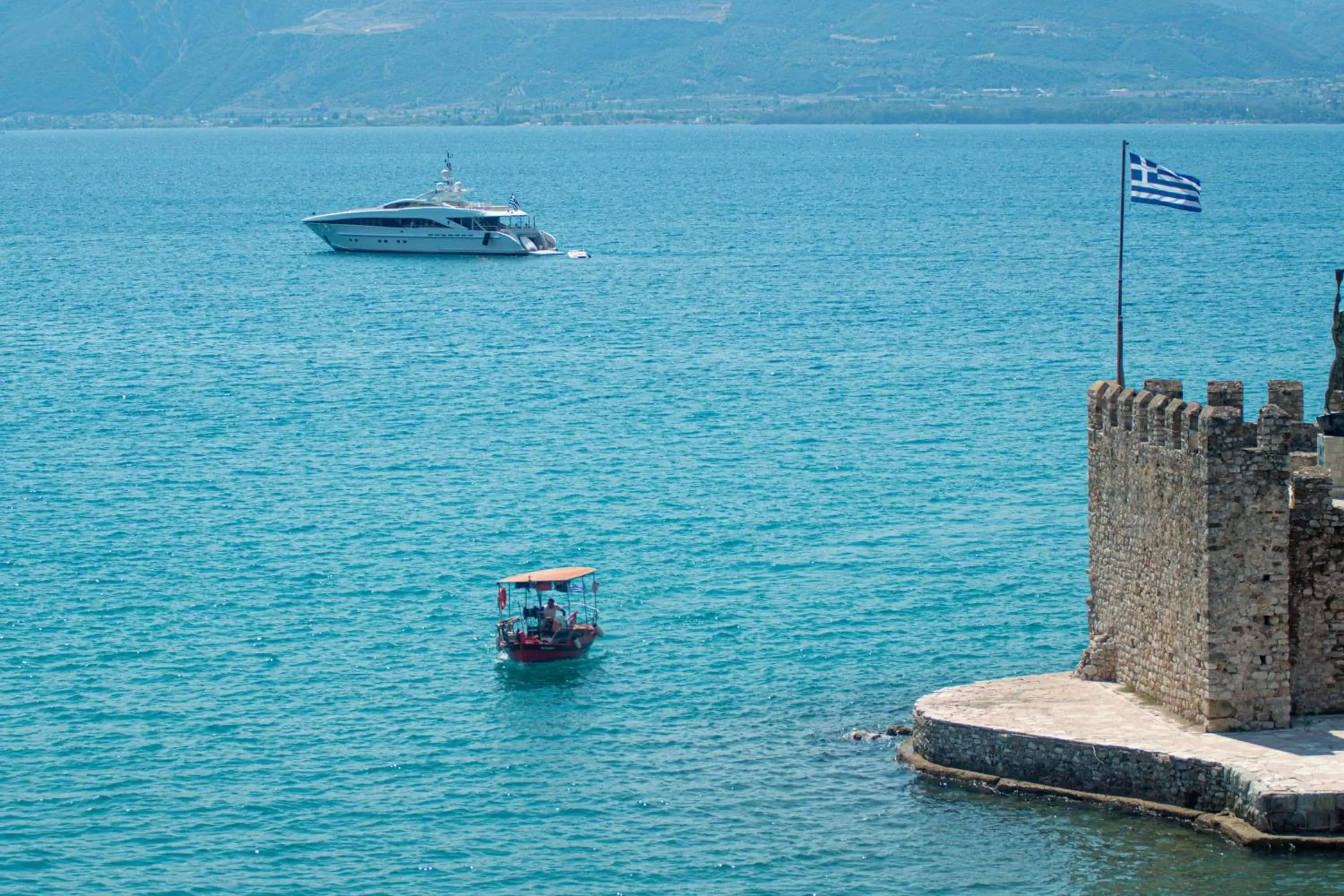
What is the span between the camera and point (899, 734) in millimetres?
33781

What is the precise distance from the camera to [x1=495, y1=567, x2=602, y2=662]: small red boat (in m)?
39.9

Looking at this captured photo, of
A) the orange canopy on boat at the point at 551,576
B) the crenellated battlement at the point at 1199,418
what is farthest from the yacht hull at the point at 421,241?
the crenellated battlement at the point at 1199,418

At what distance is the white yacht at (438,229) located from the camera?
130m

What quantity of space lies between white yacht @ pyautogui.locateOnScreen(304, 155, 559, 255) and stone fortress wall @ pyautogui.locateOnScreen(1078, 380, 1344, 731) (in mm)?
101214

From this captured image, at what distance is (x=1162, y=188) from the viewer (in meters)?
33.0

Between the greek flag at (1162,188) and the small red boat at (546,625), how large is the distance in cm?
1314

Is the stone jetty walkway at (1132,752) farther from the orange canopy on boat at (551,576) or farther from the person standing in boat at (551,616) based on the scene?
the orange canopy on boat at (551,576)

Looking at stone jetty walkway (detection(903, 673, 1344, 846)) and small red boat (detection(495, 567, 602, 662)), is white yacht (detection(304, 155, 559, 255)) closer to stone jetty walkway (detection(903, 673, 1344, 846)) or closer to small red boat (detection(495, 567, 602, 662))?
small red boat (detection(495, 567, 602, 662))

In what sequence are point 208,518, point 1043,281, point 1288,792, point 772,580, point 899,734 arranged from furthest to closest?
point 1043,281 → point 208,518 → point 772,580 → point 899,734 → point 1288,792

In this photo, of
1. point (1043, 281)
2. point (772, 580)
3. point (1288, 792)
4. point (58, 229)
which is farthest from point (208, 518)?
point (58, 229)

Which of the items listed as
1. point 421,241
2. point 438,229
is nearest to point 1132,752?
point 438,229

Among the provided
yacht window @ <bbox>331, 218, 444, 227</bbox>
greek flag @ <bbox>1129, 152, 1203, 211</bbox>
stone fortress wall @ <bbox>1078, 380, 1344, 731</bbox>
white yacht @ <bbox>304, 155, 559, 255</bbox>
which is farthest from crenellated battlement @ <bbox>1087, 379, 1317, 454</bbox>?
yacht window @ <bbox>331, 218, 444, 227</bbox>

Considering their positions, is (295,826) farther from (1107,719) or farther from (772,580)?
(772,580)

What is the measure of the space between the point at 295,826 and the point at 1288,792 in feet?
47.2
